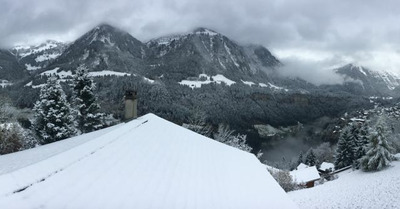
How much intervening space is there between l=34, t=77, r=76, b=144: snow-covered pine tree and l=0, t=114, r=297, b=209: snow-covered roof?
18.2m

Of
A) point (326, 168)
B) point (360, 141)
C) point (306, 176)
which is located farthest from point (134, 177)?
point (326, 168)

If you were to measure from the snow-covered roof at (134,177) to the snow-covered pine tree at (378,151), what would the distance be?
32544 millimetres

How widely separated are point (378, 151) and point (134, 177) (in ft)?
130

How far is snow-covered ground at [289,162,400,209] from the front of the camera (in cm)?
2544

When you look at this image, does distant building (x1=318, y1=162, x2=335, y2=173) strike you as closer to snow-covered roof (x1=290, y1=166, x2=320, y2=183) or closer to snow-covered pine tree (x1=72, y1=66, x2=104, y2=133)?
snow-covered roof (x1=290, y1=166, x2=320, y2=183)

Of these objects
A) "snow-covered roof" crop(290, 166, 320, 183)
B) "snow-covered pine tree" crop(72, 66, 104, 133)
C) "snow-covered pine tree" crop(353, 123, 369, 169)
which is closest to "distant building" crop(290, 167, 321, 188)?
"snow-covered roof" crop(290, 166, 320, 183)

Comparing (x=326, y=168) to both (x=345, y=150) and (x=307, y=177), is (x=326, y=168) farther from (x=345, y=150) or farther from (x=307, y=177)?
(x=307, y=177)

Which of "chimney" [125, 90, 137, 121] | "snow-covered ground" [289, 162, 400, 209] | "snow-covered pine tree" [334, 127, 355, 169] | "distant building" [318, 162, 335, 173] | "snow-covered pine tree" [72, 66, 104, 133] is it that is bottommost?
"distant building" [318, 162, 335, 173]

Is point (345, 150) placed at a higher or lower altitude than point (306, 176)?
higher

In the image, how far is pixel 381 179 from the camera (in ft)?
114

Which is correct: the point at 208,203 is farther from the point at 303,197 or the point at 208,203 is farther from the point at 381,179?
the point at 381,179

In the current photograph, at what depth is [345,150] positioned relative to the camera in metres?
59.3

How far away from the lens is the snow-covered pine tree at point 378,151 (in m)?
40.5

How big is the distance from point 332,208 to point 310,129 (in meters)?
182
